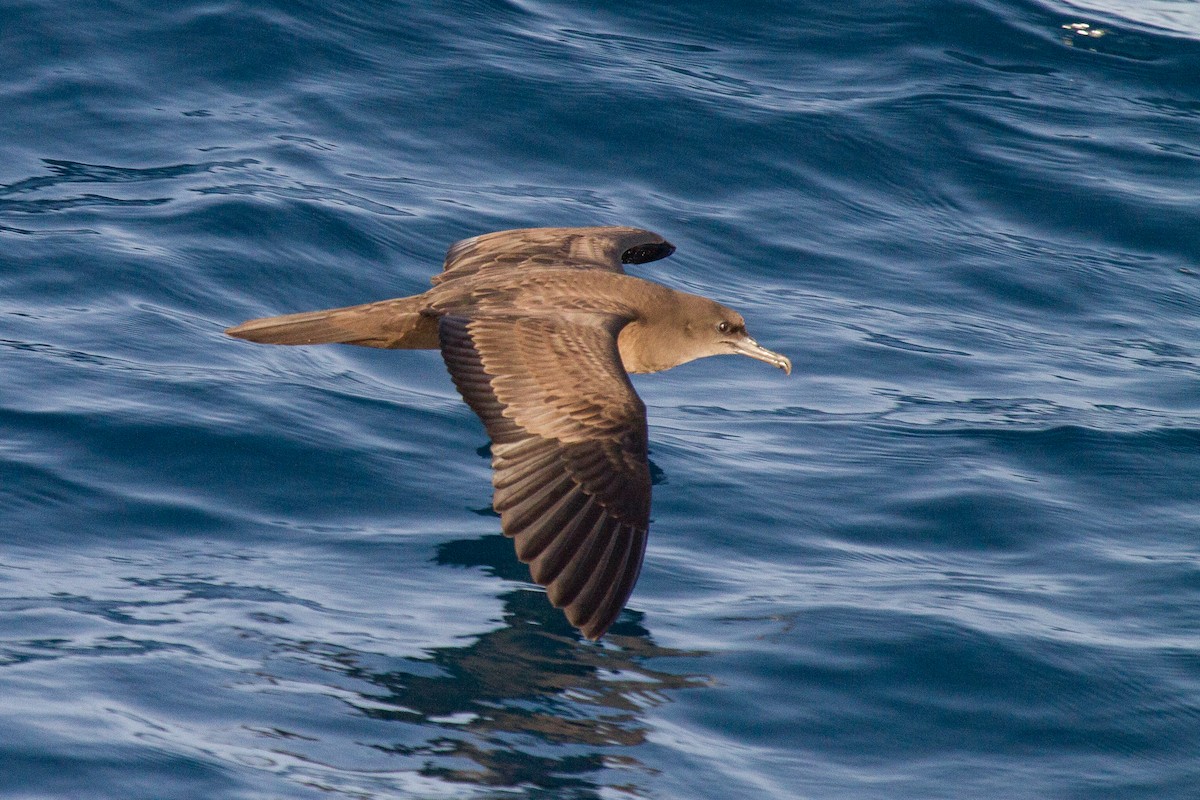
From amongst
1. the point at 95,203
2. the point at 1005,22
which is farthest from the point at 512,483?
the point at 1005,22

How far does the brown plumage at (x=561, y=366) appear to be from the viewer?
17.2 ft

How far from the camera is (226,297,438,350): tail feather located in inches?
245

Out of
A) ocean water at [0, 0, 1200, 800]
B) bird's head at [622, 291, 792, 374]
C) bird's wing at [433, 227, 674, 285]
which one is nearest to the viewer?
ocean water at [0, 0, 1200, 800]

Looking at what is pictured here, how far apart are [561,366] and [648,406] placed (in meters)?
1.98

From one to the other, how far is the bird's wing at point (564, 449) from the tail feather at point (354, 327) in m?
0.38

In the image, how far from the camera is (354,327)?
20.8 feet

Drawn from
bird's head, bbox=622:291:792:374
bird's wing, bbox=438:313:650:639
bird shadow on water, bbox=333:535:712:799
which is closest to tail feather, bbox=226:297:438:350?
bird's wing, bbox=438:313:650:639

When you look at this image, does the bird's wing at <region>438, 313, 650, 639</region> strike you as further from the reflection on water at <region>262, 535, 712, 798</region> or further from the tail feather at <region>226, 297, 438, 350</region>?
the tail feather at <region>226, 297, 438, 350</region>

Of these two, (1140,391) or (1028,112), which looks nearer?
(1140,391)

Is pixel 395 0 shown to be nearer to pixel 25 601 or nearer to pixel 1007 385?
pixel 1007 385

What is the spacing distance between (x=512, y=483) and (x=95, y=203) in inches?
161

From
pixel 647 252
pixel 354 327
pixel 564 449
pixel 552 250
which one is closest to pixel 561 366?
pixel 564 449

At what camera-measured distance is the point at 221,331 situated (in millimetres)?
7559

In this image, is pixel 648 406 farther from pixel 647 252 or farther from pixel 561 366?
pixel 561 366
